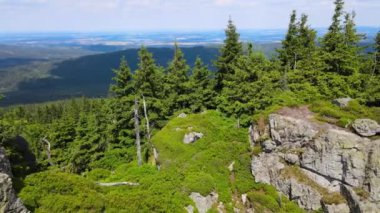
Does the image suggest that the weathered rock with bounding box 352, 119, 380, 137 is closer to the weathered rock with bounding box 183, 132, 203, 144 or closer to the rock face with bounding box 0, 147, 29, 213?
the weathered rock with bounding box 183, 132, 203, 144

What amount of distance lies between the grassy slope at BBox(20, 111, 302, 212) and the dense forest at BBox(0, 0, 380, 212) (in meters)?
0.07

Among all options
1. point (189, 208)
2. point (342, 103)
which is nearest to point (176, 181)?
point (189, 208)

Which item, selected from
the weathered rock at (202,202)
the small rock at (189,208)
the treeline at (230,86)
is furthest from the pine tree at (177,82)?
the small rock at (189,208)

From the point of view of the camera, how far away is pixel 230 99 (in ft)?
92.6

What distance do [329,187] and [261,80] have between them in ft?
36.1

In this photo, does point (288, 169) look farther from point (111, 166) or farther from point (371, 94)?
point (111, 166)

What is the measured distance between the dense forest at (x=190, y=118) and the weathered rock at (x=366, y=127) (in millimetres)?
1127

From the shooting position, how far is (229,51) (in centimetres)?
3416

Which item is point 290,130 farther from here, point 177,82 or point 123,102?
point 123,102

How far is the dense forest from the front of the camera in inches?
686

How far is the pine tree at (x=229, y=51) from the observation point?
1329 inches

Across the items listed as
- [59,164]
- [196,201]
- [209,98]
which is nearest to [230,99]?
[209,98]

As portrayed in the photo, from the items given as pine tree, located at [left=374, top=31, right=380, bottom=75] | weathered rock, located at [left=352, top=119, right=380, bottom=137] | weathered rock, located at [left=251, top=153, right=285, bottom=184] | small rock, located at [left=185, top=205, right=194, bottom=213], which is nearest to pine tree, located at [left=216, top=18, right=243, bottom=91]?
weathered rock, located at [left=251, top=153, right=285, bottom=184]

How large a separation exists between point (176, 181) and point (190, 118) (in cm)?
926
